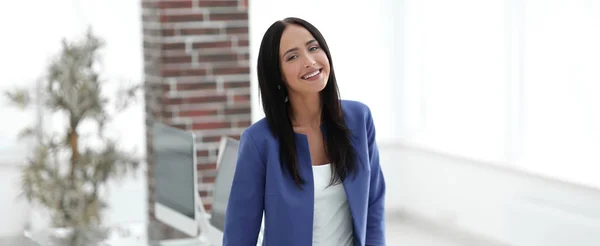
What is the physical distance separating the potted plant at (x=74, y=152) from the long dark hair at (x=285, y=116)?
7.34 feet

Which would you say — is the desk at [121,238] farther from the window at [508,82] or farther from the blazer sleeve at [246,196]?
the window at [508,82]

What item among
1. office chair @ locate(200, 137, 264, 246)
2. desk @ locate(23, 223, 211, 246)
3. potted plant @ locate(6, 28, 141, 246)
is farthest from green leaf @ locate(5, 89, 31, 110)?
office chair @ locate(200, 137, 264, 246)

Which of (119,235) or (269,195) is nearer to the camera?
(269,195)

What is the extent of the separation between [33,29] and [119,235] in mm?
2387

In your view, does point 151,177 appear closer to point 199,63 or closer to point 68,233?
point 199,63

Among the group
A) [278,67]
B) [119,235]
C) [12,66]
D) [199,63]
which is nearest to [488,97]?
[199,63]

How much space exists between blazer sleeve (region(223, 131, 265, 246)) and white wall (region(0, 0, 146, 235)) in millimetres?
3495

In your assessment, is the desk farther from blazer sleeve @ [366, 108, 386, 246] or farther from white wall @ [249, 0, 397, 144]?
white wall @ [249, 0, 397, 144]

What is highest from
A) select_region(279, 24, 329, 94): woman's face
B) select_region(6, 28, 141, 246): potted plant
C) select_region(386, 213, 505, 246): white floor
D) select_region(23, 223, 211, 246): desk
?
select_region(279, 24, 329, 94): woman's face

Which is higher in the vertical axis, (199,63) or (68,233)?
(199,63)

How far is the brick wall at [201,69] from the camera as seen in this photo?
14.9 feet

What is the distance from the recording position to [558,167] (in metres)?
4.88

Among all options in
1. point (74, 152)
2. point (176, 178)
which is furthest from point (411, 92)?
point (176, 178)

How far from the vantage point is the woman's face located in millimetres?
2186
